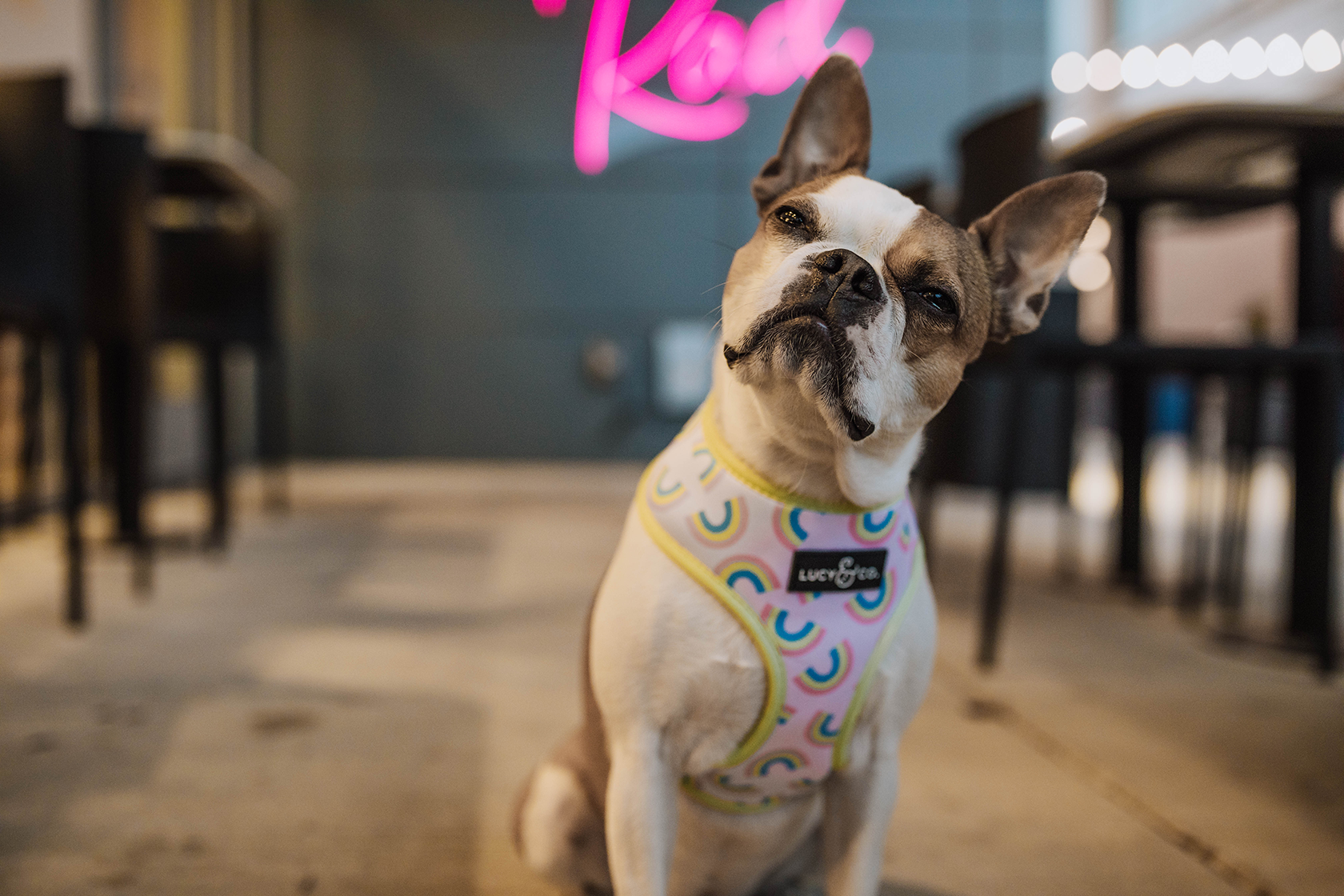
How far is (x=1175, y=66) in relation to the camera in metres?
8.09

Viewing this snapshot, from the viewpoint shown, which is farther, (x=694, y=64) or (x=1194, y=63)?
(x=1194, y=63)

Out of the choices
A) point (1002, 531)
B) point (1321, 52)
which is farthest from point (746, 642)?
point (1321, 52)

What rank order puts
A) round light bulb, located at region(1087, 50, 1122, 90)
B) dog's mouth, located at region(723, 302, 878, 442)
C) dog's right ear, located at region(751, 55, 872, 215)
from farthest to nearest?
1. round light bulb, located at region(1087, 50, 1122, 90)
2. dog's right ear, located at region(751, 55, 872, 215)
3. dog's mouth, located at region(723, 302, 878, 442)

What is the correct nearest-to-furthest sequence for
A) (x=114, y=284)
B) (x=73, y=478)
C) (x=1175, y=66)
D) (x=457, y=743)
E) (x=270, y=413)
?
(x=457, y=743) → (x=73, y=478) → (x=114, y=284) → (x=270, y=413) → (x=1175, y=66)

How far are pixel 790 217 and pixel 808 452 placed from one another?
24 cm

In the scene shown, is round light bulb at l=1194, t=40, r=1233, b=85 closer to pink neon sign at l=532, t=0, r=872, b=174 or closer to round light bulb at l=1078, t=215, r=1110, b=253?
pink neon sign at l=532, t=0, r=872, b=174

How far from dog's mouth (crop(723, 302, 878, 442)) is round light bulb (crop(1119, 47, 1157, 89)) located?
26.8 ft

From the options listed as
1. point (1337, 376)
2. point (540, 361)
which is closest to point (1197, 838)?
point (1337, 376)

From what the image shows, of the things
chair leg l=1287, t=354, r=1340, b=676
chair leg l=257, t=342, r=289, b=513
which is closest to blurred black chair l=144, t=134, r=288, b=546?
chair leg l=257, t=342, r=289, b=513

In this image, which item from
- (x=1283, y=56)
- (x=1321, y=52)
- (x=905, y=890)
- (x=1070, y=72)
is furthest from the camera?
(x=1283, y=56)

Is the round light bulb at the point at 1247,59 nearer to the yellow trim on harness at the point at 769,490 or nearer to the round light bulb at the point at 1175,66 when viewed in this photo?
the round light bulb at the point at 1175,66

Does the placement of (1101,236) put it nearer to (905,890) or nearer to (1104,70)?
(905,890)

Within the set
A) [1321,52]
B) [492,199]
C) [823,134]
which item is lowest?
[823,134]

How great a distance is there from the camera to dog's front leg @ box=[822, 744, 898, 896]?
0.94 meters
